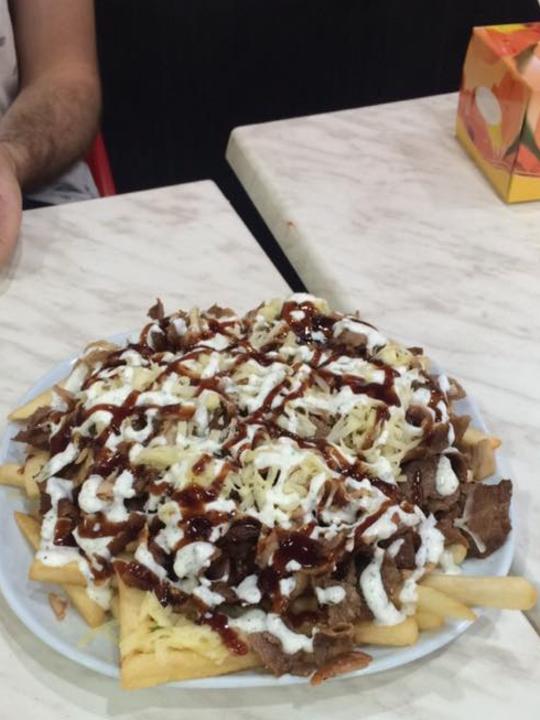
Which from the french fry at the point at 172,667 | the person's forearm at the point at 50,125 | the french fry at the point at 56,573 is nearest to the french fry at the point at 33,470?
the french fry at the point at 56,573

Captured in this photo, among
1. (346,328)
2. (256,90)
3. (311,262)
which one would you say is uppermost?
(346,328)

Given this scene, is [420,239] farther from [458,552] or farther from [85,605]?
[85,605]

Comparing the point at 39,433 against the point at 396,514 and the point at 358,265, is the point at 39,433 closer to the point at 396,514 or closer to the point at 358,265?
the point at 396,514

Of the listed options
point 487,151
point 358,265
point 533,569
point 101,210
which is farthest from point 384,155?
point 533,569

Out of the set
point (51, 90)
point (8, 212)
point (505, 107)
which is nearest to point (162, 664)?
point (8, 212)

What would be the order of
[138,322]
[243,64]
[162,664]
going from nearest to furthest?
[162,664] → [138,322] → [243,64]

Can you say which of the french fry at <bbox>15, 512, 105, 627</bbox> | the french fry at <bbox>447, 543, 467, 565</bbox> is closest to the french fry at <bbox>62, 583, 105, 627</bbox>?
the french fry at <bbox>15, 512, 105, 627</bbox>

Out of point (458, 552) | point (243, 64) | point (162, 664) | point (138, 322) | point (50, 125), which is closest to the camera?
point (162, 664)
